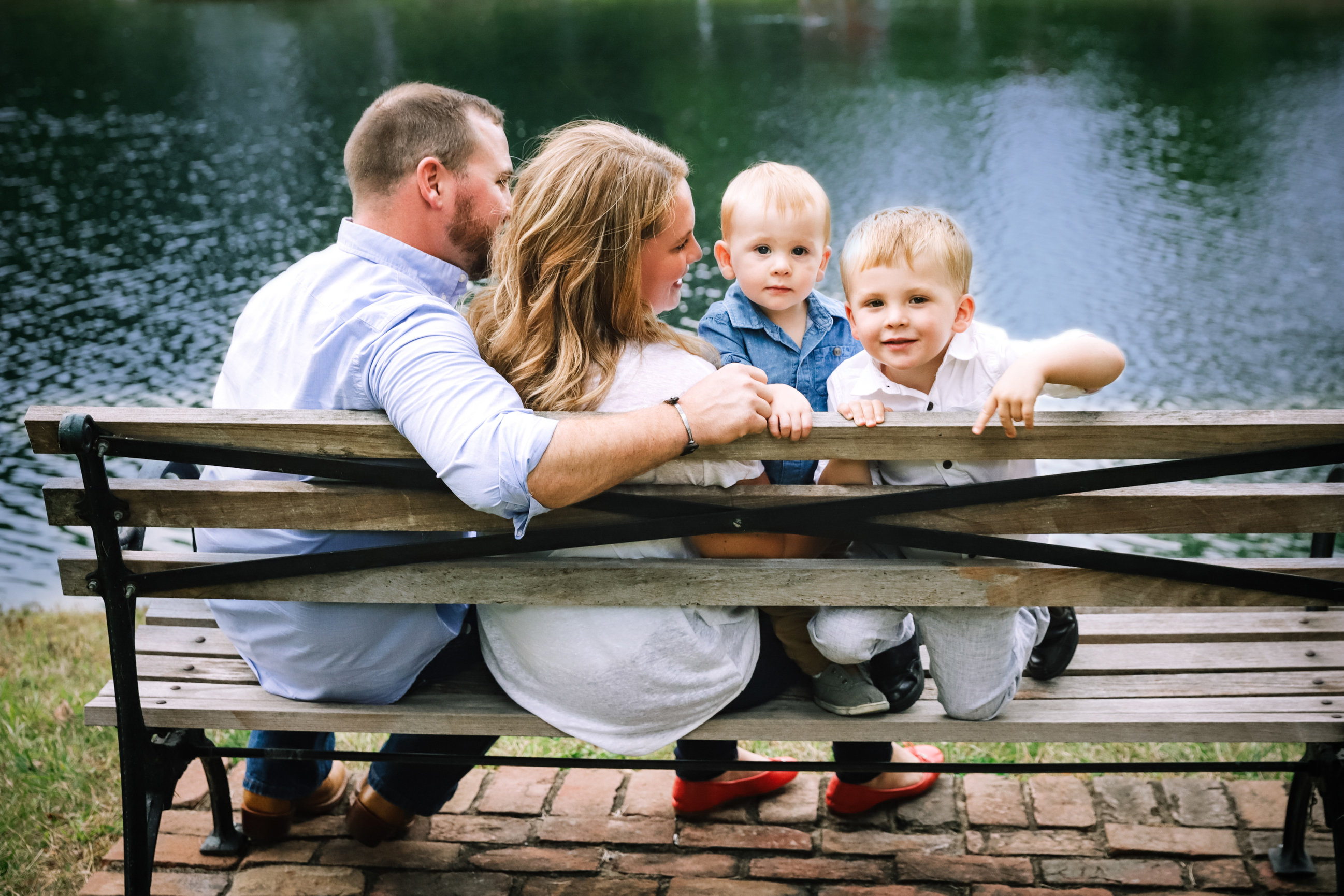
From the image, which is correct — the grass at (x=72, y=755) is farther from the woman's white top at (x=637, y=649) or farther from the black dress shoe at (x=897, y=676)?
the woman's white top at (x=637, y=649)

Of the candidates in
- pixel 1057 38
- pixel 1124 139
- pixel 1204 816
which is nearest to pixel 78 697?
pixel 1204 816

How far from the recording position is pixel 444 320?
2.15 meters

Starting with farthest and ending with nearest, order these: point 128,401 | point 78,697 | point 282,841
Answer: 1. point 128,401
2. point 78,697
3. point 282,841

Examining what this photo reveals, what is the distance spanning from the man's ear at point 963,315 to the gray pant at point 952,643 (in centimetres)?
47

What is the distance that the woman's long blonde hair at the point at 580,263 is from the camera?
2141 mm

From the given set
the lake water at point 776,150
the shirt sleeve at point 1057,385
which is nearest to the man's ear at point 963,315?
the shirt sleeve at point 1057,385

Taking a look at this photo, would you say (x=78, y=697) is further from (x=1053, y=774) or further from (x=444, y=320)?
(x=1053, y=774)

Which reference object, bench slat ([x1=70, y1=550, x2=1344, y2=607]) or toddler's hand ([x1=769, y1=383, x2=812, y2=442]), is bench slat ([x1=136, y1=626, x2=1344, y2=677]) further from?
toddler's hand ([x1=769, y1=383, x2=812, y2=442])

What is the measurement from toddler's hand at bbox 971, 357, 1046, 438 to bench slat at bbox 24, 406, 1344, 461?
0.8 inches

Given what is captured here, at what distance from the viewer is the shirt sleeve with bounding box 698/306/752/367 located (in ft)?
9.17

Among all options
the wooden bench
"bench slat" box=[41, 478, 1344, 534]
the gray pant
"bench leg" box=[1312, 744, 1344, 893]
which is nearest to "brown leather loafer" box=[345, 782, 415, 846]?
the wooden bench

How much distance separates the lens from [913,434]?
1.94 m

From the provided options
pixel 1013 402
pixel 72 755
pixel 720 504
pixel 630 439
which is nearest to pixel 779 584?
pixel 720 504

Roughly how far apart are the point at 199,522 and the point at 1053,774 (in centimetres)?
225
